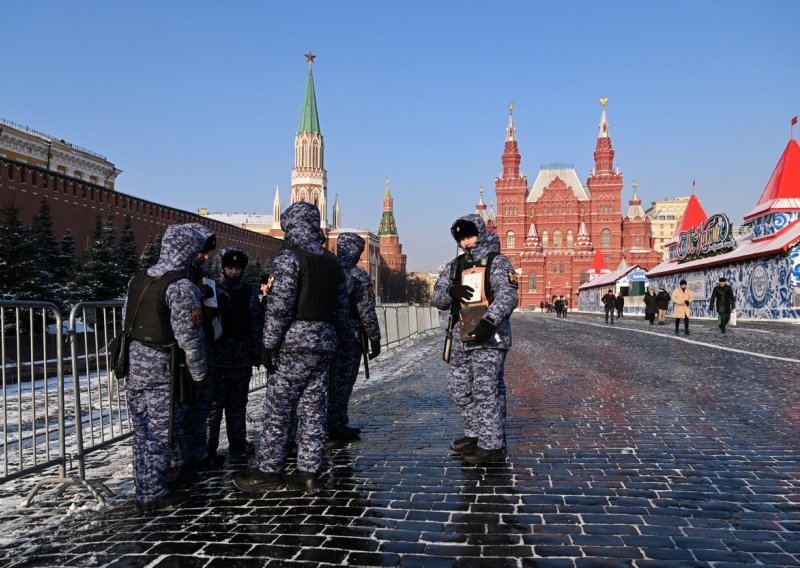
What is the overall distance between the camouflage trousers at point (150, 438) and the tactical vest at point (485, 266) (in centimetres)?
233

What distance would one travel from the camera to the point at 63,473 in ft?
13.6

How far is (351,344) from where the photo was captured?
5.40 meters

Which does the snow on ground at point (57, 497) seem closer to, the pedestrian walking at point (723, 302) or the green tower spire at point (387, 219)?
the pedestrian walking at point (723, 302)

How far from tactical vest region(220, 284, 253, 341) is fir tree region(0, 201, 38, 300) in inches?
752

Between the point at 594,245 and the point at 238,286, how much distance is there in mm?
83124

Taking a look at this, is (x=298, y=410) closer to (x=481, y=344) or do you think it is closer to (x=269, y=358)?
A: (x=269, y=358)

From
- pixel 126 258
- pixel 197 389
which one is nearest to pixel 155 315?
pixel 197 389

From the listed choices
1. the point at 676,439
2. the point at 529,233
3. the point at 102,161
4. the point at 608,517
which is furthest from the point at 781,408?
the point at 529,233

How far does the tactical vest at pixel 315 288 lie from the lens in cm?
385

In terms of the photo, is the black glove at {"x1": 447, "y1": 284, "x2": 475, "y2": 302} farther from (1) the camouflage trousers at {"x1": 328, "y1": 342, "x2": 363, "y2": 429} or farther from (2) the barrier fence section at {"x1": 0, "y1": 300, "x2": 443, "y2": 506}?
(2) the barrier fence section at {"x1": 0, "y1": 300, "x2": 443, "y2": 506}

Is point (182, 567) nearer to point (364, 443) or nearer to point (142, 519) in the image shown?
point (142, 519)

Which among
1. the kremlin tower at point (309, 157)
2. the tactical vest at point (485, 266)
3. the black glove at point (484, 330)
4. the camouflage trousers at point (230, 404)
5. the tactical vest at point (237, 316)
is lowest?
the camouflage trousers at point (230, 404)

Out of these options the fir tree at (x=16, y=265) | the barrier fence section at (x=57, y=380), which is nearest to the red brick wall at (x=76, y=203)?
the fir tree at (x=16, y=265)

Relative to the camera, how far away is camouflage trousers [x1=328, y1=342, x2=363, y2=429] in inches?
212
